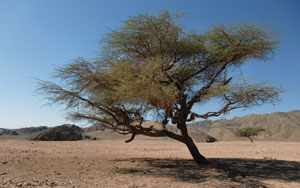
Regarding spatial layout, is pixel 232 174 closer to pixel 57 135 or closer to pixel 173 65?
pixel 173 65

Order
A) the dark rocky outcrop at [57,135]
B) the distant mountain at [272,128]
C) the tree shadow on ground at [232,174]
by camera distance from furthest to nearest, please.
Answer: the distant mountain at [272,128]
the dark rocky outcrop at [57,135]
the tree shadow on ground at [232,174]

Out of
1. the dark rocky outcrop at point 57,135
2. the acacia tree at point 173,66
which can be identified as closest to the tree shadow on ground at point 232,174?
the acacia tree at point 173,66

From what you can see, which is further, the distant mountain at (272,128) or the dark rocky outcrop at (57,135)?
the distant mountain at (272,128)

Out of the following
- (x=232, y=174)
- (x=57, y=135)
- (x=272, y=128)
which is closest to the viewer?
(x=232, y=174)

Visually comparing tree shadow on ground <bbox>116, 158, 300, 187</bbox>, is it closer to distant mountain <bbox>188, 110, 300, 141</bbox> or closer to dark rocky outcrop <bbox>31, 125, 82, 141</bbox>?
dark rocky outcrop <bbox>31, 125, 82, 141</bbox>

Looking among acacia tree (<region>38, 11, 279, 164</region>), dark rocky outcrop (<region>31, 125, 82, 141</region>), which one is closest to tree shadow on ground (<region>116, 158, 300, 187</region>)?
acacia tree (<region>38, 11, 279, 164</region>)

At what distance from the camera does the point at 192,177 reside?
711 cm

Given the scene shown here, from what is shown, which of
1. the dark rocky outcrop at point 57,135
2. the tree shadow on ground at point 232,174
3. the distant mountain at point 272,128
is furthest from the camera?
the distant mountain at point 272,128

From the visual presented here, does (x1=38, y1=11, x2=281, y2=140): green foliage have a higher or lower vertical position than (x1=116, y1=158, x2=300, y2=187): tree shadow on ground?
higher

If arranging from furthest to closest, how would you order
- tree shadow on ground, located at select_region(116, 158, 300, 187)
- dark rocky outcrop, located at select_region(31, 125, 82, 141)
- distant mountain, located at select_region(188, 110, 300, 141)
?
distant mountain, located at select_region(188, 110, 300, 141) < dark rocky outcrop, located at select_region(31, 125, 82, 141) < tree shadow on ground, located at select_region(116, 158, 300, 187)

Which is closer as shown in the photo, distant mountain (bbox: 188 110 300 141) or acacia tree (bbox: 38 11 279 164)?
acacia tree (bbox: 38 11 279 164)

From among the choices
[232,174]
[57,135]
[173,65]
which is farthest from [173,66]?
[57,135]

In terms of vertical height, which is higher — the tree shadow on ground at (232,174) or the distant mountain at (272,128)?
the distant mountain at (272,128)

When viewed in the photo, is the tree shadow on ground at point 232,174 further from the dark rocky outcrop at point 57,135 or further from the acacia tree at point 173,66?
the dark rocky outcrop at point 57,135
